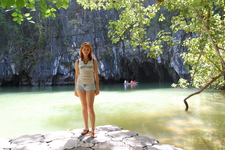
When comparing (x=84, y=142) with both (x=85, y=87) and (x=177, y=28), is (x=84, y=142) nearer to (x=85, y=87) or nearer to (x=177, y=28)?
(x=85, y=87)

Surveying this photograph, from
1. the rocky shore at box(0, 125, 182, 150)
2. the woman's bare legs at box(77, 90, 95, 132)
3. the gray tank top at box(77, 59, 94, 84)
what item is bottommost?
the rocky shore at box(0, 125, 182, 150)

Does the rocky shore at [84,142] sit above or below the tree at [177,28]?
below

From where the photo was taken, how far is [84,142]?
2.34 m

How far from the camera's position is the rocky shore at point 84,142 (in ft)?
7.21

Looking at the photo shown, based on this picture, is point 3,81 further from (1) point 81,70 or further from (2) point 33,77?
(1) point 81,70

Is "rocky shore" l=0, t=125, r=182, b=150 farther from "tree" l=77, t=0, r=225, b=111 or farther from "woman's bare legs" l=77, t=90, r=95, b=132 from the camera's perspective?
"tree" l=77, t=0, r=225, b=111

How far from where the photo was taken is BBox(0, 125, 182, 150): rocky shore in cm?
220

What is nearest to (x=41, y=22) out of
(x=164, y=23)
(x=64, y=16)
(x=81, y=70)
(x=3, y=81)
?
(x=64, y=16)

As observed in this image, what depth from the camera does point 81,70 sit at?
2.58 metres

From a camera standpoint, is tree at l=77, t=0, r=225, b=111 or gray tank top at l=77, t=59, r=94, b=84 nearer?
gray tank top at l=77, t=59, r=94, b=84

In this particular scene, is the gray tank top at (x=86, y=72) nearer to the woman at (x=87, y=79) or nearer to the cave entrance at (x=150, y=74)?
the woman at (x=87, y=79)

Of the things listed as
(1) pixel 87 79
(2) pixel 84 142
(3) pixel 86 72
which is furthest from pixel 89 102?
(2) pixel 84 142

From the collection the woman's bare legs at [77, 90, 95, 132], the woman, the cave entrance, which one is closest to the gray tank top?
the woman

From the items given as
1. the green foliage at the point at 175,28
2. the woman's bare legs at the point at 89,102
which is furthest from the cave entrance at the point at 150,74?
the woman's bare legs at the point at 89,102
